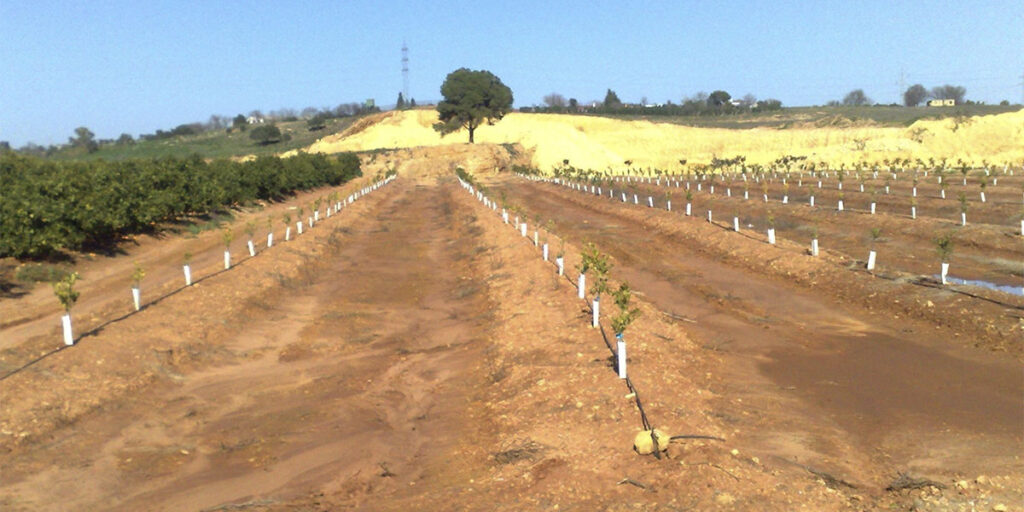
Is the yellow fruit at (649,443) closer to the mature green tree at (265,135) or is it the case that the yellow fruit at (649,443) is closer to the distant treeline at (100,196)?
the distant treeline at (100,196)

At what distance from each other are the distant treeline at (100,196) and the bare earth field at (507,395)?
293 cm

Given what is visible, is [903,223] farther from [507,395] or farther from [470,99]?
[470,99]

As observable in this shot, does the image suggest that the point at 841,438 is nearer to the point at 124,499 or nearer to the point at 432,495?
the point at 432,495

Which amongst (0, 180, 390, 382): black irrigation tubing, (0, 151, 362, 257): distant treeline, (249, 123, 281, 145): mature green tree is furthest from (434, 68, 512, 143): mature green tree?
(0, 180, 390, 382): black irrigation tubing

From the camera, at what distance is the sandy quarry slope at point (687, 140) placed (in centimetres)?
9088

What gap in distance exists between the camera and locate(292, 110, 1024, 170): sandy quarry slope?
90.9 meters

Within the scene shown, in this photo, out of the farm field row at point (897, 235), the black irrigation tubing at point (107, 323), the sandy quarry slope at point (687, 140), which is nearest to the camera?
the black irrigation tubing at point (107, 323)

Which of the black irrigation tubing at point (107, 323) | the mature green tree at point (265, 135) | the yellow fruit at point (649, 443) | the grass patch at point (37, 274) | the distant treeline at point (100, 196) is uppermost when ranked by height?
the mature green tree at point (265, 135)

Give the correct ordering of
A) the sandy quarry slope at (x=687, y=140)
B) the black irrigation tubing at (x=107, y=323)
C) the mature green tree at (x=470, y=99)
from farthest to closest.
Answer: the mature green tree at (x=470, y=99) < the sandy quarry slope at (x=687, y=140) < the black irrigation tubing at (x=107, y=323)

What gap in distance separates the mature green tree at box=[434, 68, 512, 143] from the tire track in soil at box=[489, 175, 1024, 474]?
8678cm

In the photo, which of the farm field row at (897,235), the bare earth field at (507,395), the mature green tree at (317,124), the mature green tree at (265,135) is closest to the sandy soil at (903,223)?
the farm field row at (897,235)

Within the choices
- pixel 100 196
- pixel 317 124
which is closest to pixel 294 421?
pixel 100 196

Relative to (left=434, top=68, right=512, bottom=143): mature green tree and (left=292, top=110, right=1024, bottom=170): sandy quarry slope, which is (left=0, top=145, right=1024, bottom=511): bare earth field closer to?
(left=292, top=110, right=1024, bottom=170): sandy quarry slope

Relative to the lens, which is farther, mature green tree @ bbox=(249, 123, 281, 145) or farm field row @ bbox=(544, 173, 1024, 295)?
mature green tree @ bbox=(249, 123, 281, 145)
